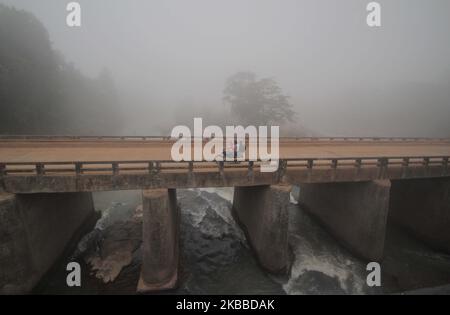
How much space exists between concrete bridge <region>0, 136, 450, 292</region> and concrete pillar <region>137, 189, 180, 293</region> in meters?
0.05

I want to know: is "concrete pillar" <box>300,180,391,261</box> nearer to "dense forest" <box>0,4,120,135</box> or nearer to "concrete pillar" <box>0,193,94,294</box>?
"concrete pillar" <box>0,193,94,294</box>

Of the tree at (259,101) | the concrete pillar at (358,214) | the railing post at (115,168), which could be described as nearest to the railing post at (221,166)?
the railing post at (115,168)

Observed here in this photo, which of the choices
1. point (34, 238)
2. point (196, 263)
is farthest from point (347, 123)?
point (34, 238)

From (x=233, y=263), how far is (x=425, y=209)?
50.8 ft

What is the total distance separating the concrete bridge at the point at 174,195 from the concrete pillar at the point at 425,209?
0.07 m

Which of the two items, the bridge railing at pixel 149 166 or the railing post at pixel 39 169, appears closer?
the railing post at pixel 39 169

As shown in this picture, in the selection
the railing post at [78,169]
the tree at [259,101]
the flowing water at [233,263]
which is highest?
the tree at [259,101]

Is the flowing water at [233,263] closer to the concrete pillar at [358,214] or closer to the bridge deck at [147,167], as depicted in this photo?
the concrete pillar at [358,214]

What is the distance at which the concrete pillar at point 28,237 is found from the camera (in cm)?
994

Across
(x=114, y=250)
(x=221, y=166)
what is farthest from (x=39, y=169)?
(x=221, y=166)

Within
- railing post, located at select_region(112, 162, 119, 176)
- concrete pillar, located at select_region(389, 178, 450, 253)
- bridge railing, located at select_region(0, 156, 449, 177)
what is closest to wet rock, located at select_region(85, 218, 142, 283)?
bridge railing, located at select_region(0, 156, 449, 177)

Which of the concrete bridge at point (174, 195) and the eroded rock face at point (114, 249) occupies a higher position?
the concrete bridge at point (174, 195)

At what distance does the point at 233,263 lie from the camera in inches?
564

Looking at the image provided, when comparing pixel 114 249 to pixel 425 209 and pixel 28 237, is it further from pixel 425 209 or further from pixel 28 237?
pixel 425 209
